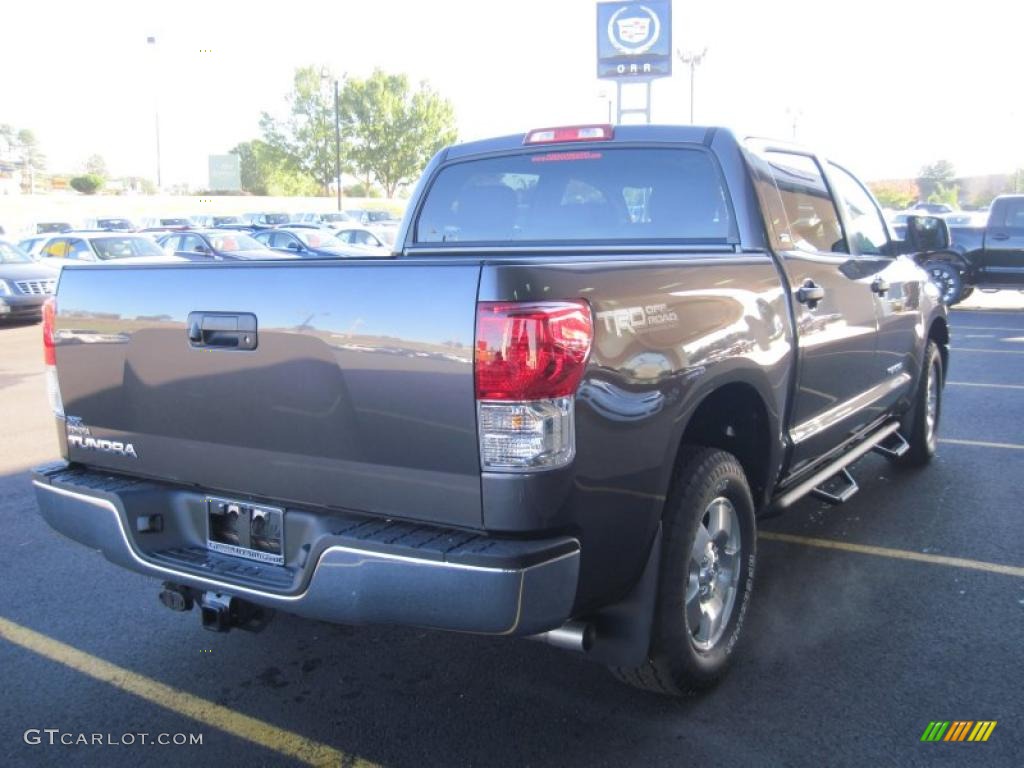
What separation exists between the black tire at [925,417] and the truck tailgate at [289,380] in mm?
4334

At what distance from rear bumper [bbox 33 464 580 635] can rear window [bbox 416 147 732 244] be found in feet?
6.56

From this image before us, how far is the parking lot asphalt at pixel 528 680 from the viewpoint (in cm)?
308

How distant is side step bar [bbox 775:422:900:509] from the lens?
13.3 feet

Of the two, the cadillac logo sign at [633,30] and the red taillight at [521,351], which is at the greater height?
the cadillac logo sign at [633,30]

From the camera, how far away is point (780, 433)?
372 cm

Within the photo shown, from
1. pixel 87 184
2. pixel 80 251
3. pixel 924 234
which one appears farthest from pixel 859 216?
pixel 87 184

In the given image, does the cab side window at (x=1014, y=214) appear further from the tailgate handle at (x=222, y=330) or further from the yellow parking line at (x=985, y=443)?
the tailgate handle at (x=222, y=330)

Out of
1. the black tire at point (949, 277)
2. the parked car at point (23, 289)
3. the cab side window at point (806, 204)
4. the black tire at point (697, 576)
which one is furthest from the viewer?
the black tire at point (949, 277)

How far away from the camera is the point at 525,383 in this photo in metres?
2.46

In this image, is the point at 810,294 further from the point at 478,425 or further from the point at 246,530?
the point at 246,530

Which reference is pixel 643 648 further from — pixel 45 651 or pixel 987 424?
pixel 987 424

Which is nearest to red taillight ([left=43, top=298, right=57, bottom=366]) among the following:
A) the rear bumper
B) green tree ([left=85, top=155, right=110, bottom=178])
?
the rear bumper
